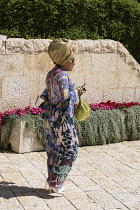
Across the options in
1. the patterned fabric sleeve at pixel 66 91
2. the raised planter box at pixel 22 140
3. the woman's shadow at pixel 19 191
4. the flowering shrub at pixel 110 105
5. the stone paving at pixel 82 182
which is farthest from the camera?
the flowering shrub at pixel 110 105

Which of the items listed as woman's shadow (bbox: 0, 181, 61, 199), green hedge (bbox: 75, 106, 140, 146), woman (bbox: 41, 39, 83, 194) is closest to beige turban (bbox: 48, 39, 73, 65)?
woman (bbox: 41, 39, 83, 194)

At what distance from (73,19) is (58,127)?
4535mm

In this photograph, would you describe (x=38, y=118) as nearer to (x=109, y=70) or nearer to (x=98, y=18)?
(x=109, y=70)

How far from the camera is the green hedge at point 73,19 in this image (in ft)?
28.7

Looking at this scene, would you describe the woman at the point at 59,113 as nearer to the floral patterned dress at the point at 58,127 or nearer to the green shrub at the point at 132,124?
the floral patterned dress at the point at 58,127

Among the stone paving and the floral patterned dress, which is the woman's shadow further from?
the floral patterned dress

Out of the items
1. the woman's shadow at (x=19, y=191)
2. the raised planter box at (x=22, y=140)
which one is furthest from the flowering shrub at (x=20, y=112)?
the woman's shadow at (x=19, y=191)

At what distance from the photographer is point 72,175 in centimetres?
634

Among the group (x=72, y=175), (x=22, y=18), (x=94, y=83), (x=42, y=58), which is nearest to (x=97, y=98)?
(x=94, y=83)

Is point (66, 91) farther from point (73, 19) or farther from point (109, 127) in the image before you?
point (73, 19)

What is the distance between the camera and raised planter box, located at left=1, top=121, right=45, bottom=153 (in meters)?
7.26

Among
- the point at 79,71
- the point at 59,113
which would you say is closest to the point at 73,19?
the point at 79,71

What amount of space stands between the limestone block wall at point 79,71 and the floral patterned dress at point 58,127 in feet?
7.35

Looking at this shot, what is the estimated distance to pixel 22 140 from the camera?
7281mm
